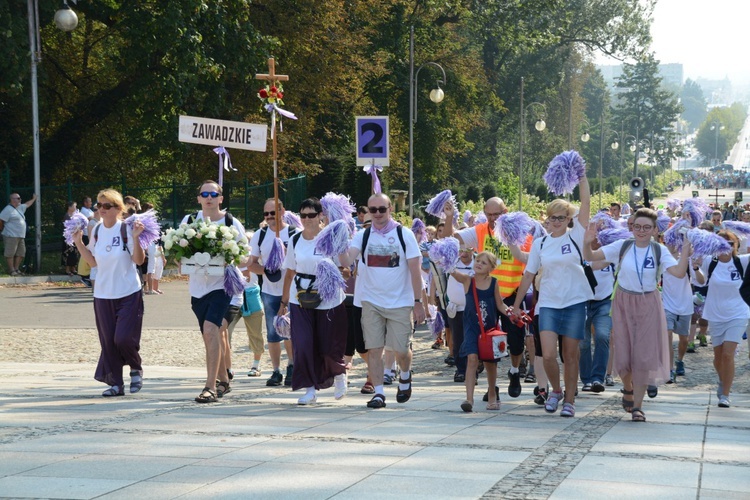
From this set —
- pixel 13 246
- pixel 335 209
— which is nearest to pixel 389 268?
pixel 335 209

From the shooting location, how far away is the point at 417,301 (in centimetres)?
974

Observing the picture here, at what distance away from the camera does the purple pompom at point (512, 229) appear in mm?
10750

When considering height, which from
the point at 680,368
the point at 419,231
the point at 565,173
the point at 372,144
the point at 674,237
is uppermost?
the point at 372,144

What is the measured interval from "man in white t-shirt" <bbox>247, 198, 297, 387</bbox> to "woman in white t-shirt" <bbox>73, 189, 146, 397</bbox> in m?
1.07

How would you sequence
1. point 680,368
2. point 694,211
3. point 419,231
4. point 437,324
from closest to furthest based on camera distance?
point 694,211 → point 437,324 → point 680,368 → point 419,231

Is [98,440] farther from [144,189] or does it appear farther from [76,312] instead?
[144,189]

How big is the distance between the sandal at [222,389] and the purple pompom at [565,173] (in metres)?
3.32

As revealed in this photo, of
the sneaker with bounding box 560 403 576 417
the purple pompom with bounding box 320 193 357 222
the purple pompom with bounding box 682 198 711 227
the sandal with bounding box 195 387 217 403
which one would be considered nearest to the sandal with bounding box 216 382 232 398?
the sandal with bounding box 195 387 217 403

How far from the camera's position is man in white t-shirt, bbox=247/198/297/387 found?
10789 millimetres

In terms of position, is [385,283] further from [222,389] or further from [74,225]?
[74,225]

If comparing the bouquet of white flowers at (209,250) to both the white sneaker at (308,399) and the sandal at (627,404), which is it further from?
the sandal at (627,404)

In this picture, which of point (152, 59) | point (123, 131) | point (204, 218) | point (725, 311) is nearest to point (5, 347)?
point (204, 218)

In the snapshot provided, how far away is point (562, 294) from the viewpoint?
942 cm

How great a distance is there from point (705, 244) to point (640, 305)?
1.09 m
